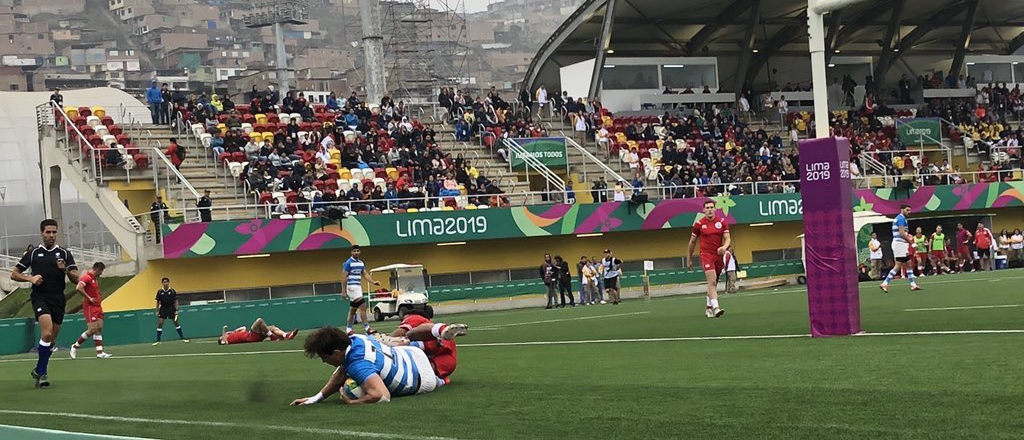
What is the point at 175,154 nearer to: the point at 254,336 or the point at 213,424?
the point at 254,336

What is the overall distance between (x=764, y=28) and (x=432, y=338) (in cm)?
5947

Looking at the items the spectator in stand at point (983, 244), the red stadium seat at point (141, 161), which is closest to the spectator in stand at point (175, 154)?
the red stadium seat at point (141, 161)

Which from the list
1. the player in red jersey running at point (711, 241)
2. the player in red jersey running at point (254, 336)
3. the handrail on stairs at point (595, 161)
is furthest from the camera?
the handrail on stairs at point (595, 161)

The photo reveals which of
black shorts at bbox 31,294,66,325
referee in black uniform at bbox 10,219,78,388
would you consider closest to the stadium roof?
referee in black uniform at bbox 10,219,78,388

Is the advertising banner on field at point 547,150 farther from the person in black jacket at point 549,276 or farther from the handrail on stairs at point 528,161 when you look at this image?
the person in black jacket at point 549,276

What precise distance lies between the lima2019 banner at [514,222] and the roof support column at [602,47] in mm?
11939

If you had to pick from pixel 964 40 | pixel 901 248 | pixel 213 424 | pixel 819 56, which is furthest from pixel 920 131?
pixel 213 424

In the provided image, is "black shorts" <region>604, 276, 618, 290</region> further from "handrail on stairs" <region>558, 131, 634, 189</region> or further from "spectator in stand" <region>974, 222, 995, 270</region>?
"spectator in stand" <region>974, 222, 995, 270</region>

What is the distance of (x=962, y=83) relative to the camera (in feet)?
216

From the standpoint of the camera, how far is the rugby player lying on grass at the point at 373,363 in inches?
420

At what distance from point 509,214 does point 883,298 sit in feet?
71.3

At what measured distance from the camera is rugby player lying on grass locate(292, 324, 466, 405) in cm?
1066

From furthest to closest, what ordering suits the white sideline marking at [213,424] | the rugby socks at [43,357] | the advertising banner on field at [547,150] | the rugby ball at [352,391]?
the advertising banner on field at [547,150]
the rugby socks at [43,357]
the rugby ball at [352,391]
the white sideline marking at [213,424]

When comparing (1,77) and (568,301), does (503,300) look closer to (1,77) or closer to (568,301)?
(568,301)
